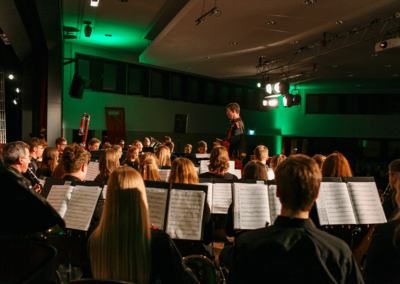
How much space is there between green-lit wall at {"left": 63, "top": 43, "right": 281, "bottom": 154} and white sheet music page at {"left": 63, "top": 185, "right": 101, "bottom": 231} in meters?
8.91

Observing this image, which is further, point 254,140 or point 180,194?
point 254,140

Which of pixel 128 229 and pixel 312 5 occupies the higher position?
pixel 312 5

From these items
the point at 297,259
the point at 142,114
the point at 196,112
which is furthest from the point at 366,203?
the point at 196,112

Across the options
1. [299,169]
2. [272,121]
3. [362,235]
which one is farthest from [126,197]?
[272,121]

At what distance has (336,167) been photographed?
357 centimetres

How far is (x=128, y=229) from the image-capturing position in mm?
1542

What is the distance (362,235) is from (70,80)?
10.4 meters

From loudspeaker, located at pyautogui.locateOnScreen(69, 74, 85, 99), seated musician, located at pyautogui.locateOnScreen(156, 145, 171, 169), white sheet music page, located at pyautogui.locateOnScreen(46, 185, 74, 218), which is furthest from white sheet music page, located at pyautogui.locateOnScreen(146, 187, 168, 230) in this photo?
loudspeaker, located at pyautogui.locateOnScreen(69, 74, 85, 99)

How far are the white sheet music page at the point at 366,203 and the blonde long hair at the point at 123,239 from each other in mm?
2270

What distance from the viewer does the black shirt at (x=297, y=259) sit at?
3.98ft

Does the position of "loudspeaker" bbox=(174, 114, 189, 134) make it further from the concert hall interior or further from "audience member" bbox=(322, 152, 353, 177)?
"audience member" bbox=(322, 152, 353, 177)

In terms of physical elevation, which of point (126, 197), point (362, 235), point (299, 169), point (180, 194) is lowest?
point (362, 235)

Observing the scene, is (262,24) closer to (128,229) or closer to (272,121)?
(128,229)

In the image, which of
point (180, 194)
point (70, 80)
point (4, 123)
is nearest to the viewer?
point (180, 194)
